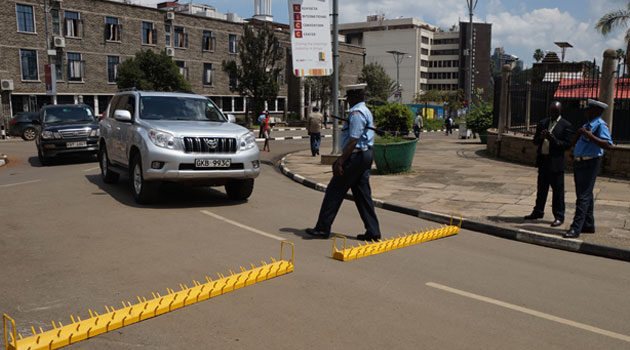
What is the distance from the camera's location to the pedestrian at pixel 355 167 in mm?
6344

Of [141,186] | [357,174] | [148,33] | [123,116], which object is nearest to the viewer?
[357,174]

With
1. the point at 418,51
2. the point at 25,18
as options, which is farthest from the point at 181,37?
the point at 418,51

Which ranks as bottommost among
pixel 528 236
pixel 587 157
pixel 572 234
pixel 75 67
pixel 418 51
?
pixel 528 236

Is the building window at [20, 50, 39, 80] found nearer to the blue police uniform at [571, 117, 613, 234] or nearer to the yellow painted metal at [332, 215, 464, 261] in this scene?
the yellow painted metal at [332, 215, 464, 261]

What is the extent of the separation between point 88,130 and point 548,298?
14.1 m

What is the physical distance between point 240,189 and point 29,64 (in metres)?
37.5

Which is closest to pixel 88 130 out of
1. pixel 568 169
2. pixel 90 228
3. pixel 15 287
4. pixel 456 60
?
pixel 90 228

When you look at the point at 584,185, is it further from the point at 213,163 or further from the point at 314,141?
the point at 314,141

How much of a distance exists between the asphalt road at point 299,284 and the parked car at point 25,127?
25.1 metres

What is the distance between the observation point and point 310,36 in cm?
1570

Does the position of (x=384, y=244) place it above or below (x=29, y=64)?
below

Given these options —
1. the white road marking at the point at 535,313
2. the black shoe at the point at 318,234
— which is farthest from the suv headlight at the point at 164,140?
the white road marking at the point at 535,313

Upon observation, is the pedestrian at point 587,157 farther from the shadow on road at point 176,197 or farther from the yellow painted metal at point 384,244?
the shadow on road at point 176,197

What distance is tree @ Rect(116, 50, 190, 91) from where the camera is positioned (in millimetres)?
40531
